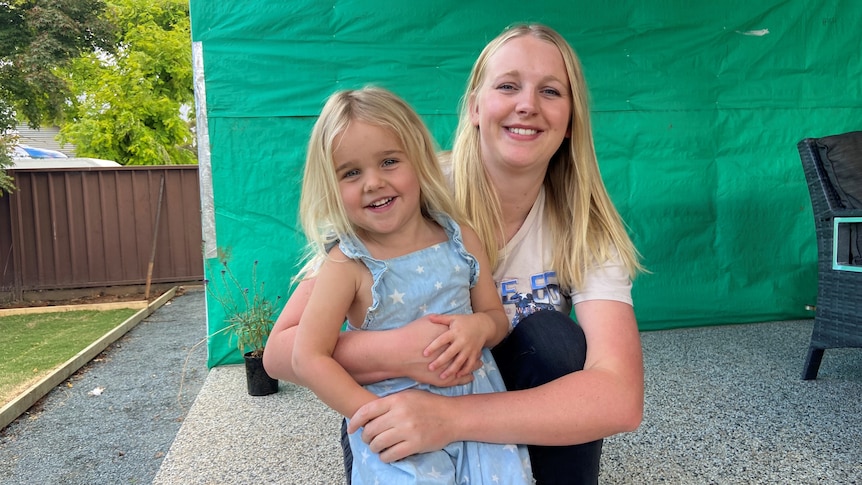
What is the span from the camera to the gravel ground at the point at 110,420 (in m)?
2.33

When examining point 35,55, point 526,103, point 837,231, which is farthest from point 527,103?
point 35,55

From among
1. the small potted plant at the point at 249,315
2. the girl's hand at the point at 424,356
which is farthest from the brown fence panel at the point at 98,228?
the girl's hand at the point at 424,356

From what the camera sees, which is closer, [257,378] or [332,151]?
[332,151]

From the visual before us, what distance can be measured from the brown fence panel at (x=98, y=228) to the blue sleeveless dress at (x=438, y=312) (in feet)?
21.6

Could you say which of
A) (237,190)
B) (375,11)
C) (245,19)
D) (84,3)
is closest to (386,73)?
(375,11)

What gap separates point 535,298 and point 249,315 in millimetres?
2013

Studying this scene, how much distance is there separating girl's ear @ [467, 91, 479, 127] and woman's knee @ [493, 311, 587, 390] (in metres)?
0.45

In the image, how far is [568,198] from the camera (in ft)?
4.08

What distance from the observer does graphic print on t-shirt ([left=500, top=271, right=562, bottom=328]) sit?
4.02 feet

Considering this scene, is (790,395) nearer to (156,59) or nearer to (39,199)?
(39,199)

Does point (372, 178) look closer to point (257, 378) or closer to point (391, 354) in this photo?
Answer: point (391, 354)

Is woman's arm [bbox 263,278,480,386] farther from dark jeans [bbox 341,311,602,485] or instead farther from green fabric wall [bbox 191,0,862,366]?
green fabric wall [bbox 191,0,862,366]

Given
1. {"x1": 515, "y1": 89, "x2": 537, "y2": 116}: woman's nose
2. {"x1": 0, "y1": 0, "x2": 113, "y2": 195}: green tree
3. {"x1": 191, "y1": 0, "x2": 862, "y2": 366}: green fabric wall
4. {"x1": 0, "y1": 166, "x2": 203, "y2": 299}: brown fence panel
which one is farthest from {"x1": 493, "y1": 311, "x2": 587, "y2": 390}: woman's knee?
{"x1": 0, "y1": 0, "x2": 113, "y2": 195}: green tree

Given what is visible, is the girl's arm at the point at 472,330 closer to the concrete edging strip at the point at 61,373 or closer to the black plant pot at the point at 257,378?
the black plant pot at the point at 257,378
